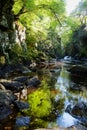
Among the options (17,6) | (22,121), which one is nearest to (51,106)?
(22,121)

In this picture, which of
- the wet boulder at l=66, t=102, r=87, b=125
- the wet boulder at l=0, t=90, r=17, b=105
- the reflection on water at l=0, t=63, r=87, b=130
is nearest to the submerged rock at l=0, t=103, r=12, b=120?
the wet boulder at l=0, t=90, r=17, b=105

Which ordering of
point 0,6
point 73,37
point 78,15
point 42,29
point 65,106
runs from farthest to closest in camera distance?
point 73,37 → point 78,15 → point 42,29 → point 0,6 → point 65,106

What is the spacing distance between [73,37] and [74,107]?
4438 centimetres

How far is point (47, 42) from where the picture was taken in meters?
50.1

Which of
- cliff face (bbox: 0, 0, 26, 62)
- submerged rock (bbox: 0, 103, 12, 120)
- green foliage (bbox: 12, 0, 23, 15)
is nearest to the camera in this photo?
submerged rock (bbox: 0, 103, 12, 120)

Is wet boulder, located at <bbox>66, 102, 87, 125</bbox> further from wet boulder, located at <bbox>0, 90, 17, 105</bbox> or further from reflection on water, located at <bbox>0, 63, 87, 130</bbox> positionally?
wet boulder, located at <bbox>0, 90, 17, 105</bbox>

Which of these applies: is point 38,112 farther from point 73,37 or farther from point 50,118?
point 73,37

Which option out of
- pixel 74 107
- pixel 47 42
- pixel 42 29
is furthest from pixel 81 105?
pixel 47 42

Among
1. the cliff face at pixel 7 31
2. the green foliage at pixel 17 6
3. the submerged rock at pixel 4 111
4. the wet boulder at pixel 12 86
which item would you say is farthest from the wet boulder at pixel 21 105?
the green foliage at pixel 17 6

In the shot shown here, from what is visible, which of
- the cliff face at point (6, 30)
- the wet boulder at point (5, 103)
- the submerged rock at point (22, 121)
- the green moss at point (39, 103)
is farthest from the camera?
the cliff face at point (6, 30)

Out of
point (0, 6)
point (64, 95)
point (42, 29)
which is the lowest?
point (64, 95)

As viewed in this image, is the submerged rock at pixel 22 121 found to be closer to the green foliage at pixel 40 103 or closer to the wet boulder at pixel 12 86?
the green foliage at pixel 40 103

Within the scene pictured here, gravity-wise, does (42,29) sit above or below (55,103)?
above

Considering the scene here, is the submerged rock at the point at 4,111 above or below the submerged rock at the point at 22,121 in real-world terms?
above
